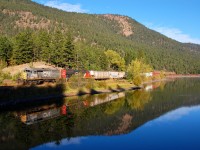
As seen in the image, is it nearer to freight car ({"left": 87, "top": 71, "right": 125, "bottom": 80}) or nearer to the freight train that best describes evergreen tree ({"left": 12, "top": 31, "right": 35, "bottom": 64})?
the freight train

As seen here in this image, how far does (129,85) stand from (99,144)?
83908 mm

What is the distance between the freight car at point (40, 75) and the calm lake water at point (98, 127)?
60.4 feet

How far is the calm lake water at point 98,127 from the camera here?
117 feet

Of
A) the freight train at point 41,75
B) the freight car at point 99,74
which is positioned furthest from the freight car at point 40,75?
the freight car at point 99,74

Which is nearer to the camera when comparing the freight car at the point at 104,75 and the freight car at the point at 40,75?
the freight car at the point at 40,75

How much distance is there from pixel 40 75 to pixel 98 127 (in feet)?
155

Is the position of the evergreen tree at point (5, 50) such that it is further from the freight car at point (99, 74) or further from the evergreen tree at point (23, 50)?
Answer: the freight car at point (99, 74)

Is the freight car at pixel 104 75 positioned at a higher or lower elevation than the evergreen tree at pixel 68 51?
lower

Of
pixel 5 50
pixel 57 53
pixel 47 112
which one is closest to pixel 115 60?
pixel 57 53

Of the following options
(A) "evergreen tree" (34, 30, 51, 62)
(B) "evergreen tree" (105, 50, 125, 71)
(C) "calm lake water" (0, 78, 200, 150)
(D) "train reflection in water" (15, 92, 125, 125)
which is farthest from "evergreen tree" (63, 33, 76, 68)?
(B) "evergreen tree" (105, 50, 125, 71)

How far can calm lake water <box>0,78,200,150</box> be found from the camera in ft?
117

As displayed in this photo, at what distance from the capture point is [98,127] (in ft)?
148

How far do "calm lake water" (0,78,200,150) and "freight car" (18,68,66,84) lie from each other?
18.4 meters

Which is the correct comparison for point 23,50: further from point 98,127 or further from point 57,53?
point 98,127
